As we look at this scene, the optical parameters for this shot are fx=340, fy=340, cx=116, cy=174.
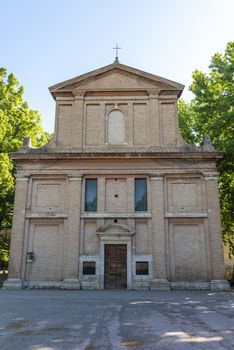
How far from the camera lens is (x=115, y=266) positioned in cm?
1959

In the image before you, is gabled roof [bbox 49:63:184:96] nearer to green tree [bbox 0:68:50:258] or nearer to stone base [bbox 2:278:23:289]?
green tree [bbox 0:68:50:258]

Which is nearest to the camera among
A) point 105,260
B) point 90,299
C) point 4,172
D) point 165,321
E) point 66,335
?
point 66,335

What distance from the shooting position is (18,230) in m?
20.0

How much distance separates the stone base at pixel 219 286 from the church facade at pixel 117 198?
0.05 metres

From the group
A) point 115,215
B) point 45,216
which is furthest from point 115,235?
point 45,216

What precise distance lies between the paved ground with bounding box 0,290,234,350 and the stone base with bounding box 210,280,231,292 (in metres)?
4.29

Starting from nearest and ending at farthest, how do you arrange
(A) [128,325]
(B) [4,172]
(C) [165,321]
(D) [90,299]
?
(A) [128,325] < (C) [165,321] < (D) [90,299] < (B) [4,172]

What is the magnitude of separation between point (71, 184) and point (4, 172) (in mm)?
4242

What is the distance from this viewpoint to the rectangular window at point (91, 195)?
20578mm

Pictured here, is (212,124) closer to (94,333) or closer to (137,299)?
(137,299)

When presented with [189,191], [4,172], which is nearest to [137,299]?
[189,191]

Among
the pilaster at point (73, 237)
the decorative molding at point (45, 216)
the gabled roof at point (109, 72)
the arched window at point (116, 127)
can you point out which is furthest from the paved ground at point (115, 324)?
Answer: the gabled roof at point (109, 72)

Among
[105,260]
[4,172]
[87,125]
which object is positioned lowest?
[105,260]

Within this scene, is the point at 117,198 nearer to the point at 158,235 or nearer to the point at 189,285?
the point at 158,235
